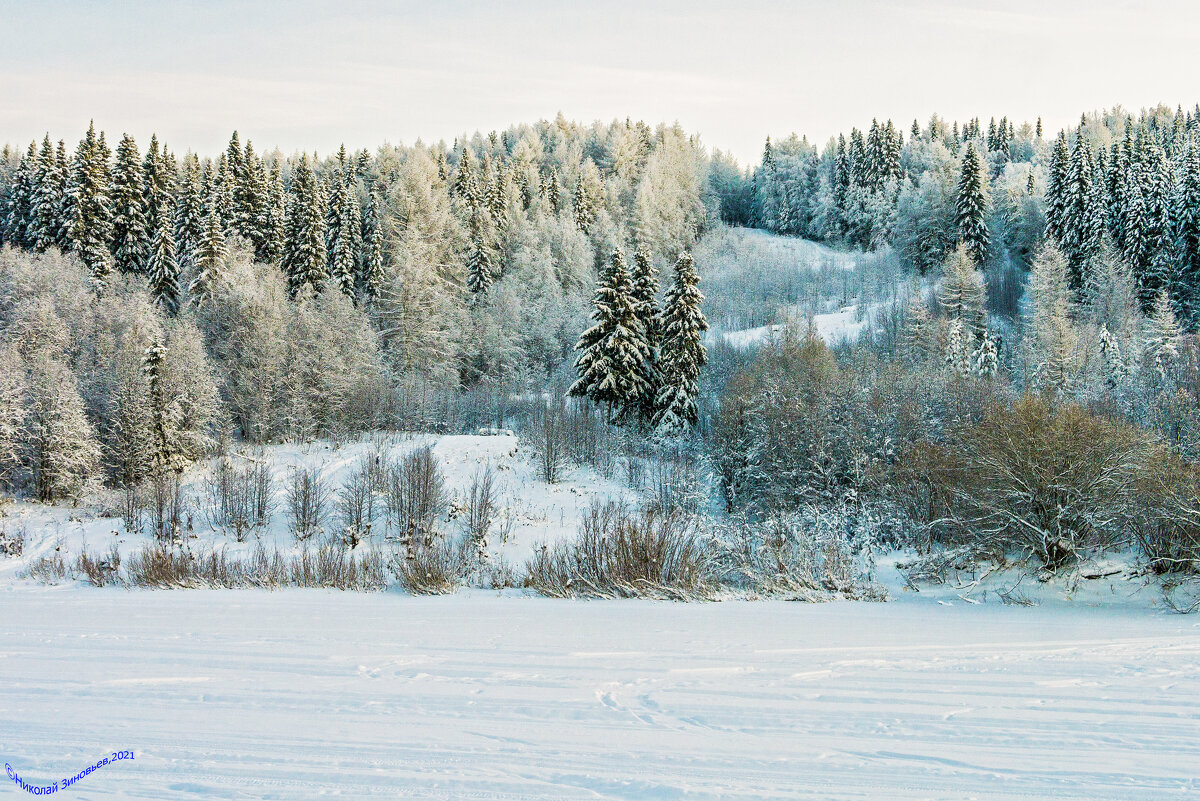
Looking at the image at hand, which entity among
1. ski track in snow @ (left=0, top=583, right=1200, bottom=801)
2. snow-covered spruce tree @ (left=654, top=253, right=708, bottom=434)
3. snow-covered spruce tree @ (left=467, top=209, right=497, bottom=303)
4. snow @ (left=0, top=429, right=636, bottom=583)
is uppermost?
snow-covered spruce tree @ (left=467, top=209, right=497, bottom=303)

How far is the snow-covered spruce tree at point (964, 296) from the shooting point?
5266 centimetres

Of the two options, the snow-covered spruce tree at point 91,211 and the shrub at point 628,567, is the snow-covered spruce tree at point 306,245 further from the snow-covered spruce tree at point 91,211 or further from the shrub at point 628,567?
the shrub at point 628,567

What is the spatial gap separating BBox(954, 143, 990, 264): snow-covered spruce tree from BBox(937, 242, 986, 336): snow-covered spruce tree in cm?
989

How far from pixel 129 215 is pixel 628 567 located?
176 feet

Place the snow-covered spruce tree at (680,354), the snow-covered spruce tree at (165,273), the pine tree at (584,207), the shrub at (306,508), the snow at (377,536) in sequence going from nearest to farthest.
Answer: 1. the snow at (377,536)
2. the shrub at (306,508)
3. the snow-covered spruce tree at (680,354)
4. the snow-covered spruce tree at (165,273)
5. the pine tree at (584,207)

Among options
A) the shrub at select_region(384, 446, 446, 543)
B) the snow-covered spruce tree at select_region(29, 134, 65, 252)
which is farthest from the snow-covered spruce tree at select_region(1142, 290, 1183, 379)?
the snow-covered spruce tree at select_region(29, 134, 65, 252)

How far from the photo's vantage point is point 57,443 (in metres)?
32.9

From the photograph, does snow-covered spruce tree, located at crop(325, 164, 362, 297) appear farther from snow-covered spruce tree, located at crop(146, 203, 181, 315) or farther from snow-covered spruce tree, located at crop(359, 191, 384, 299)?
snow-covered spruce tree, located at crop(146, 203, 181, 315)

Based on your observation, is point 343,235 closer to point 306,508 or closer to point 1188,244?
point 306,508

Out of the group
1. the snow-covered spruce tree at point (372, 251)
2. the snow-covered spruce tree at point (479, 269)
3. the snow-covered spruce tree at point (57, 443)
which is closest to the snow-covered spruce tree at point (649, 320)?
the snow-covered spruce tree at point (372, 251)

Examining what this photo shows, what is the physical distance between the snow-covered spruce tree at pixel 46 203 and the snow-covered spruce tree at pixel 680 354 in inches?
1754

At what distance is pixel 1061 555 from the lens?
1706 cm

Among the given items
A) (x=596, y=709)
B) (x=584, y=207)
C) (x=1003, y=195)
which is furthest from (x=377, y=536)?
(x=1003, y=195)

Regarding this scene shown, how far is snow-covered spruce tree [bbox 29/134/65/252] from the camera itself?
52.3m
